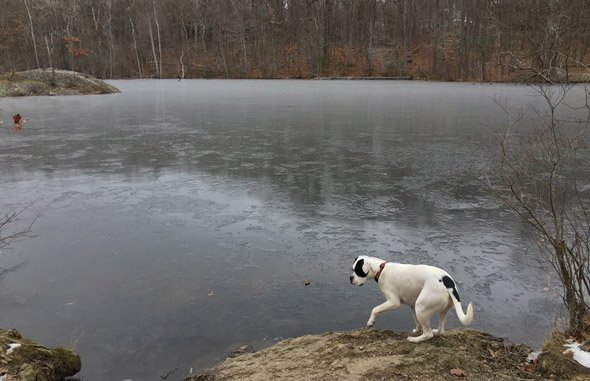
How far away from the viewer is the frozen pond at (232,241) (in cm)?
→ 564

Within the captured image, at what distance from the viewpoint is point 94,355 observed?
5.11m

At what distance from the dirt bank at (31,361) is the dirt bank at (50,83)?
117 feet

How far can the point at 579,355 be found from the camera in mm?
4066

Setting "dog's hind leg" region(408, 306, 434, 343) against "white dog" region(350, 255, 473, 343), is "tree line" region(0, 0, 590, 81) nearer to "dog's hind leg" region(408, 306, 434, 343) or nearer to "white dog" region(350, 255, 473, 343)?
"white dog" region(350, 255, 473, 343)

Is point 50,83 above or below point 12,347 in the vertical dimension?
above

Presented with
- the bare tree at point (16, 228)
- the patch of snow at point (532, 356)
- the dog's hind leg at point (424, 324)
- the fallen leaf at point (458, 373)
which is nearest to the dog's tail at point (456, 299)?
the dog's hind leg at point (424, 324)

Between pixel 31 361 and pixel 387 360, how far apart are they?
338 cm

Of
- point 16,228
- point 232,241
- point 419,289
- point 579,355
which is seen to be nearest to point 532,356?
point 579,355

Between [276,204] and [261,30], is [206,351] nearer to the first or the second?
[276,204]

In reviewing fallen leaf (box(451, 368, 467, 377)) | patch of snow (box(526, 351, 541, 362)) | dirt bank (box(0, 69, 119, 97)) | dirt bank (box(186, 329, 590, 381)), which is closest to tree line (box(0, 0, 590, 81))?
dirt bank (box(0, 69, 119, 97))

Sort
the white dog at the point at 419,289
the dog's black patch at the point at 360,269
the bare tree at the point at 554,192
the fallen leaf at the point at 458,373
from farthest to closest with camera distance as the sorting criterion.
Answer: the dog's black patch at the point at 360,269
the bare tree at the point at 554,192
the white dog at the point at 419,289
the fallen leaf at the point at 458,373

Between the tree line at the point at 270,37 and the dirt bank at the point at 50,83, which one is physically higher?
the tree line at the point at 270,37

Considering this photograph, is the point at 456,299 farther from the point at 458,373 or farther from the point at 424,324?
the point at 458,373

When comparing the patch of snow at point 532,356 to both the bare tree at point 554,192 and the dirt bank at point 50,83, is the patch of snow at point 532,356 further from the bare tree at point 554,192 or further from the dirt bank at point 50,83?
the dirt bank at point 50,83
